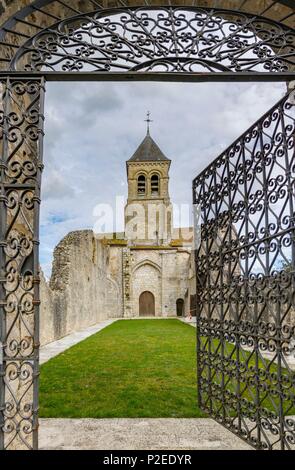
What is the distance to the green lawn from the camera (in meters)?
4.79

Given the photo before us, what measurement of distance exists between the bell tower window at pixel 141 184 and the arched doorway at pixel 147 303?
11.7m

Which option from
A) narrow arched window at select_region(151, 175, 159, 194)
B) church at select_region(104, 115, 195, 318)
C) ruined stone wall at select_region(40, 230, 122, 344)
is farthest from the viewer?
narrow arched window at select_region(151, 175, 159, 194)

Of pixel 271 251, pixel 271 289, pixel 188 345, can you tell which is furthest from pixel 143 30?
pixel 188 345

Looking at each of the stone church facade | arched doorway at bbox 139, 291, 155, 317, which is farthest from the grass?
arched doorway at bbox 139, 291, 155, 317

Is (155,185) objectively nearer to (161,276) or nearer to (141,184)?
(141,184)

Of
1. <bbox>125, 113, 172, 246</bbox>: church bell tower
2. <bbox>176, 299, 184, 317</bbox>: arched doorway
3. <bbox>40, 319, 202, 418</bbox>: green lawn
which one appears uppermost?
<bbox>125, 113, 172, 246</bbox>: church bell tower

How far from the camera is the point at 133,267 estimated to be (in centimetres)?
3234

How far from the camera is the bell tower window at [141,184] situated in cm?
3976

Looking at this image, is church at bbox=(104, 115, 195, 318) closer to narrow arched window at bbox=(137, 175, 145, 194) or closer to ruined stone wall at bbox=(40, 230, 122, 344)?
narrow arched window at bbox=(137, 175, 145, 194)

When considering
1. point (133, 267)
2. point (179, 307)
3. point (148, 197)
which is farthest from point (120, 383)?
point (148, 197)

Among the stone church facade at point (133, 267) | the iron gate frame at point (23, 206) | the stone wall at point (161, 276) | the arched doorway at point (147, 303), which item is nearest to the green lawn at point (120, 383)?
the iron gate frame at point (23, 206)

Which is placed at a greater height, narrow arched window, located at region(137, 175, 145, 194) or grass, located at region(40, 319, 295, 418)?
narrow arched window, located at region(137, 175, 145, 194)

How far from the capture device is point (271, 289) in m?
3.34

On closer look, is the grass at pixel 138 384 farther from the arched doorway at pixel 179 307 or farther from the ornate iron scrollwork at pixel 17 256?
the arched doorway at pixel 179 307
